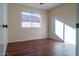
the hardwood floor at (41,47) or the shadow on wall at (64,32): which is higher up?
the shadow on wall at (64,32)

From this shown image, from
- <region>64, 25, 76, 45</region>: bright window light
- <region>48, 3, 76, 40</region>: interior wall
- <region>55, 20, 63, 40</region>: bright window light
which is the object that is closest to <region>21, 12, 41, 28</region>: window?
<region>48, 3, 76, 40</region>: interior wall

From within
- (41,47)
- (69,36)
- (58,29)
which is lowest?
(41,47)

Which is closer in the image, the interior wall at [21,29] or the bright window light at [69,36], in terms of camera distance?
the interior wall at [21,29]

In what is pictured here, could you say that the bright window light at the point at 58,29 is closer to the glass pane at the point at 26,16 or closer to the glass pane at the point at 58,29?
the glass pane at the point at 58,29

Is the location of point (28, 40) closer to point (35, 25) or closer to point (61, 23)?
point (35, 25)

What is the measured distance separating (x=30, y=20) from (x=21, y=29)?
265 millimetres

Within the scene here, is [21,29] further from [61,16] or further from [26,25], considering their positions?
[61,16]

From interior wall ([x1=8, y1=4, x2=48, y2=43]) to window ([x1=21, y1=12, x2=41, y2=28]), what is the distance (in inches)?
2.5

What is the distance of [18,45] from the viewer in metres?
1.57

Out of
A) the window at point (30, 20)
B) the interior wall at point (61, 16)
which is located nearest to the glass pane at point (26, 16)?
the window at point (30, 20)

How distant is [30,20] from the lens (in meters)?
1.38

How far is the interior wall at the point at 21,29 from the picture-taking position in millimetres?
1458

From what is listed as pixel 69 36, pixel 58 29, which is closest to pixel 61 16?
pixel 58 29

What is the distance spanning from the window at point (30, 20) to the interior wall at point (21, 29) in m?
0.06
